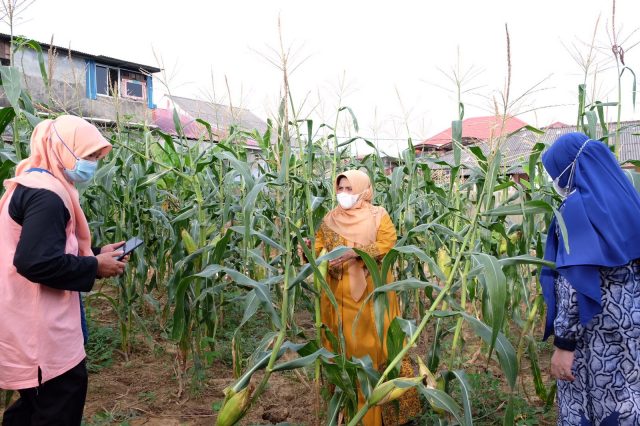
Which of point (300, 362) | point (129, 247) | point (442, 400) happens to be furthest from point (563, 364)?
point (129, 247)

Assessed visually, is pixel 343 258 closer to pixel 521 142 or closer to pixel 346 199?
pixel 346 199

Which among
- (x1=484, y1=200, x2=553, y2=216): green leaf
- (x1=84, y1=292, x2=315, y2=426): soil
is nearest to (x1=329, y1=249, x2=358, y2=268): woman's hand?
(x1=84, y1=292, x2=315, y2=426): soil

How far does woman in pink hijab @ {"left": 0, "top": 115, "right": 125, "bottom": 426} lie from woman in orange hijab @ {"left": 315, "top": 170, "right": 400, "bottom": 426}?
1.33 metres

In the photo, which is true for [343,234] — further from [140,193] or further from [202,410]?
[140,193]

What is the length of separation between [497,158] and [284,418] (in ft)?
6.56

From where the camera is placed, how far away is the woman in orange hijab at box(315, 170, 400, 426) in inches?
108

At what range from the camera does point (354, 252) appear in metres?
2.71

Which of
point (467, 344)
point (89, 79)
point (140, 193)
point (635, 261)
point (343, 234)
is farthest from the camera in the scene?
point (89, 79)

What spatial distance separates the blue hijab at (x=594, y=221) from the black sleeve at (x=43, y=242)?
178cm

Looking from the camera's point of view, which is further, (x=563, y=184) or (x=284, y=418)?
(x=284, y=418)

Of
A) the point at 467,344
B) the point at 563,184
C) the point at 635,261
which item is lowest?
the point at 467,344

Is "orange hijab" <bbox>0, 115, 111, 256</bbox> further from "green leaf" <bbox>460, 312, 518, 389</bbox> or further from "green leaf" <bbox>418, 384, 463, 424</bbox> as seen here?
"green leaf" <bbox>460, 312, 518, 389</bbox>

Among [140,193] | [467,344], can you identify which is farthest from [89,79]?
[467,344]

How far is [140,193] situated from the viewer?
3.64 m
